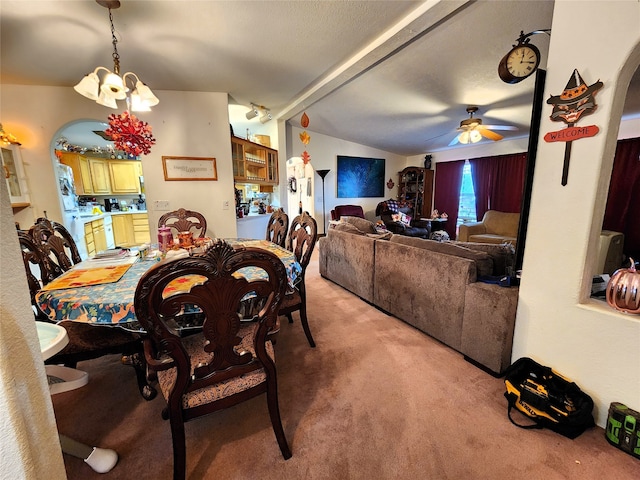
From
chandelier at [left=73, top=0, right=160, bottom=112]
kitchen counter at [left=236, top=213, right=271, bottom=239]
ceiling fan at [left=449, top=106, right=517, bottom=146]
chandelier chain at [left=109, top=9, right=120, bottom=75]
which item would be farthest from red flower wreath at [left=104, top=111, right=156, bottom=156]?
ceiling fan at [left=449, top=106, right=517, bottom=146]

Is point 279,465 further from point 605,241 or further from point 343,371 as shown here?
point 605,241

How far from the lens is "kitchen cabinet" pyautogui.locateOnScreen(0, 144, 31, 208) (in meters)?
2.78

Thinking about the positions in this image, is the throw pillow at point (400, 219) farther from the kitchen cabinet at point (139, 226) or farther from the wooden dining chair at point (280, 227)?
the kitchen cabinet at point (139, 226)

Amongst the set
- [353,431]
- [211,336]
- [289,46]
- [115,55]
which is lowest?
[353,431]

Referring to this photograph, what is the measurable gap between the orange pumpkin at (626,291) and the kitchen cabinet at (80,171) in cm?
702

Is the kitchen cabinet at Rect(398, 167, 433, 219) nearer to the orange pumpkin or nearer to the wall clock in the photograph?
the wall clock

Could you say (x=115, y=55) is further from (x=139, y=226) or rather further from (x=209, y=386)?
(x=139, y=226)

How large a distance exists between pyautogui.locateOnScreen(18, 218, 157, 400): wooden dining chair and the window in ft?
21.2

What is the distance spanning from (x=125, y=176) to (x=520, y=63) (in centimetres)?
694

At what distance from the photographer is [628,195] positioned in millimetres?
3771

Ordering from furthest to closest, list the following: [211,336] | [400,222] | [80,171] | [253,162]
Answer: [400,222] → [80,171] → [253,162] → [211,336]

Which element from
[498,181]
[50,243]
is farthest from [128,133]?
[498,181]

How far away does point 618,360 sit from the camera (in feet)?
4.18

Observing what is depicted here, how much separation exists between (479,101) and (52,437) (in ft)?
15.4
